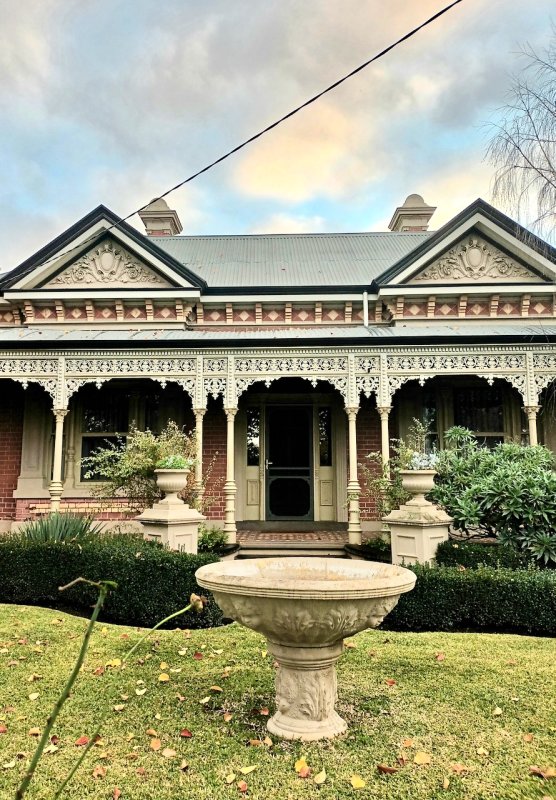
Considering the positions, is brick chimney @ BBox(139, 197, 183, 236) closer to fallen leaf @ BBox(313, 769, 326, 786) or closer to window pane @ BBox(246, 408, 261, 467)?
window pane @ BBox(246, 408, 261, 467)

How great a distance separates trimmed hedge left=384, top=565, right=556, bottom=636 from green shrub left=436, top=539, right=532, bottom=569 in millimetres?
475

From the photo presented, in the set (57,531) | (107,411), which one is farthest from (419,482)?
(107,411)

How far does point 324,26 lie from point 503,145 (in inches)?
153

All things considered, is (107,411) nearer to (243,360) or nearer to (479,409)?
(243,360)

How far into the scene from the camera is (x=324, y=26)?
759 cm

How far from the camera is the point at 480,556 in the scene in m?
7.25

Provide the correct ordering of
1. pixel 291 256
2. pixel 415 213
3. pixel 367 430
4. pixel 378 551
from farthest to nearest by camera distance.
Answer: pixel 415 213 → pixel 291 256 → pixel 367 430 → pixel 378 551

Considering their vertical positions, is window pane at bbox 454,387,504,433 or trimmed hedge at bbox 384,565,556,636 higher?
window pane at bbox 454,387,504,433

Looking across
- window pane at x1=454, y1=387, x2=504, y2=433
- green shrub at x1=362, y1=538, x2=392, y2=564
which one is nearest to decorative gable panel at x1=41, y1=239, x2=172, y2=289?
window pane at x1=454, y1=387, x2=504, y2=433

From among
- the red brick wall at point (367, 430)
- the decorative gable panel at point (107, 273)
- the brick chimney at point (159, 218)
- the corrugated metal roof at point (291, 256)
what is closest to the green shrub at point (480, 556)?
the red brick wall at point (367, 430)

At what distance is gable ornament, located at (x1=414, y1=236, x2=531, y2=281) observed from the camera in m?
12.8

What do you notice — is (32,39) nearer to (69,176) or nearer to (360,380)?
(69,176)

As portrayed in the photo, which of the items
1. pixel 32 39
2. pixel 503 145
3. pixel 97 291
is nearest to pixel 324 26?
pixel 503 145

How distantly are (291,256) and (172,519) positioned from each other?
981cm
